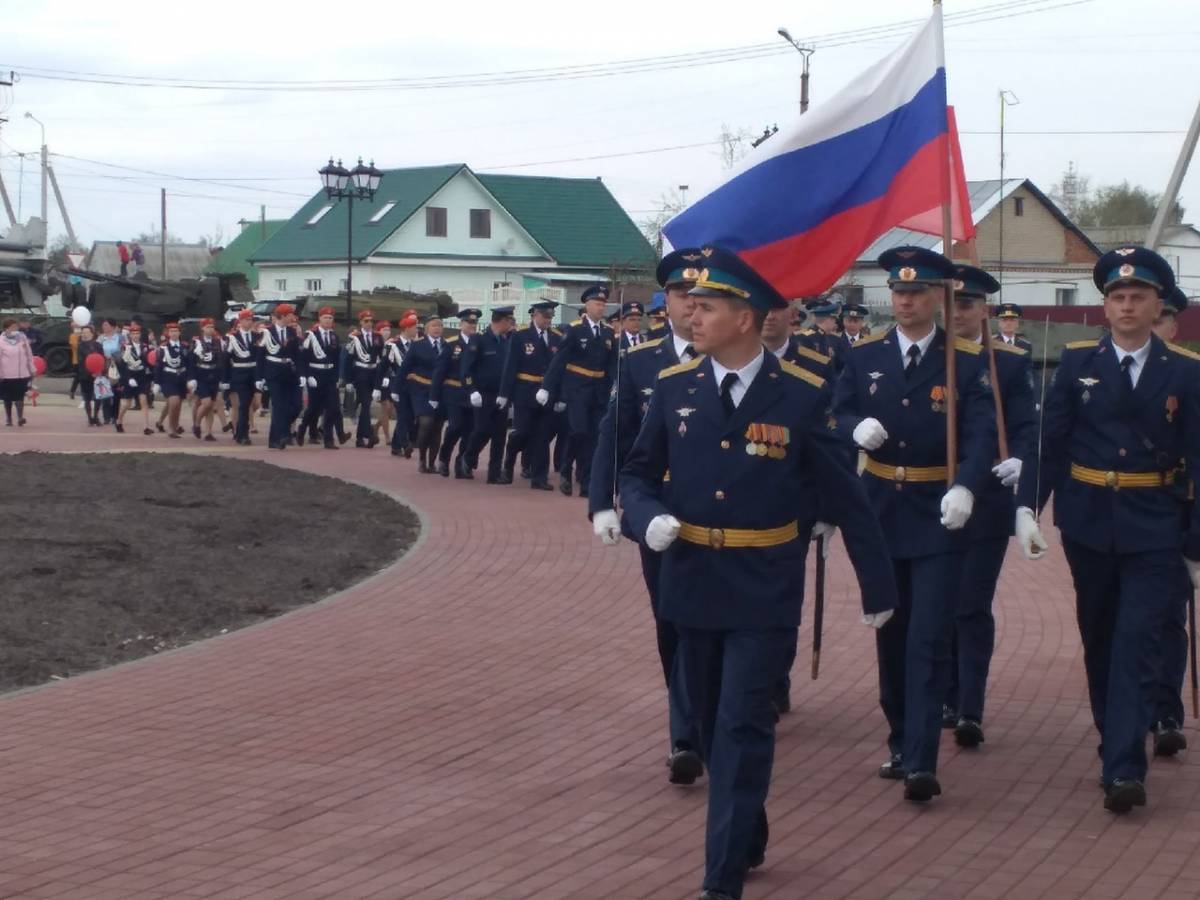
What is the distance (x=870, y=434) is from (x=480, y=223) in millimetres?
63453

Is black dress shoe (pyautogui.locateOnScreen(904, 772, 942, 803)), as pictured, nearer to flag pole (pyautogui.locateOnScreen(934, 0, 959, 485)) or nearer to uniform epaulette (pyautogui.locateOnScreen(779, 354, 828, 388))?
flag pole (pyautogui.locateOnScreen(934, 0, 959, 485))

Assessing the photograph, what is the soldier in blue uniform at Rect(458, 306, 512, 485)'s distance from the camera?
1966cm

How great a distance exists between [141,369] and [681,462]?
23547 millimetres

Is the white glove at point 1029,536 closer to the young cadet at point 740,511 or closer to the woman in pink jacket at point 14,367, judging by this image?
the young cadet at point 740,511

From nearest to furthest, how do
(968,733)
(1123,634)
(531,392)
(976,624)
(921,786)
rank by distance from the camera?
(921,786)
(1123,634)
(968,733)
(976,624)
(531,392)

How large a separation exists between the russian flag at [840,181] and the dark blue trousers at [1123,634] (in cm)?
147

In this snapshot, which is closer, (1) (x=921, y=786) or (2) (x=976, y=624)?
(1) (x=921, y=786)

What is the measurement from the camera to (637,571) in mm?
12758

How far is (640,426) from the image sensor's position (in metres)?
7.16

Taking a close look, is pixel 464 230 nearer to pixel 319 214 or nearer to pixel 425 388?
pixel 319 214

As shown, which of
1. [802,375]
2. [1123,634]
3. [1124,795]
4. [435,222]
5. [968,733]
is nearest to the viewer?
[802,375]

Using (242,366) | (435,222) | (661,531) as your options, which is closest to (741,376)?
(661,531)

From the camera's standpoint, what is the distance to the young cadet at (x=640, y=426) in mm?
6793

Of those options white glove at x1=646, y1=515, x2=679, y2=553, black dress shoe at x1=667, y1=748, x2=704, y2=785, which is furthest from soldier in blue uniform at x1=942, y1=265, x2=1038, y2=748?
white glove at x1=646, y1=515, x2=679, y2=553
